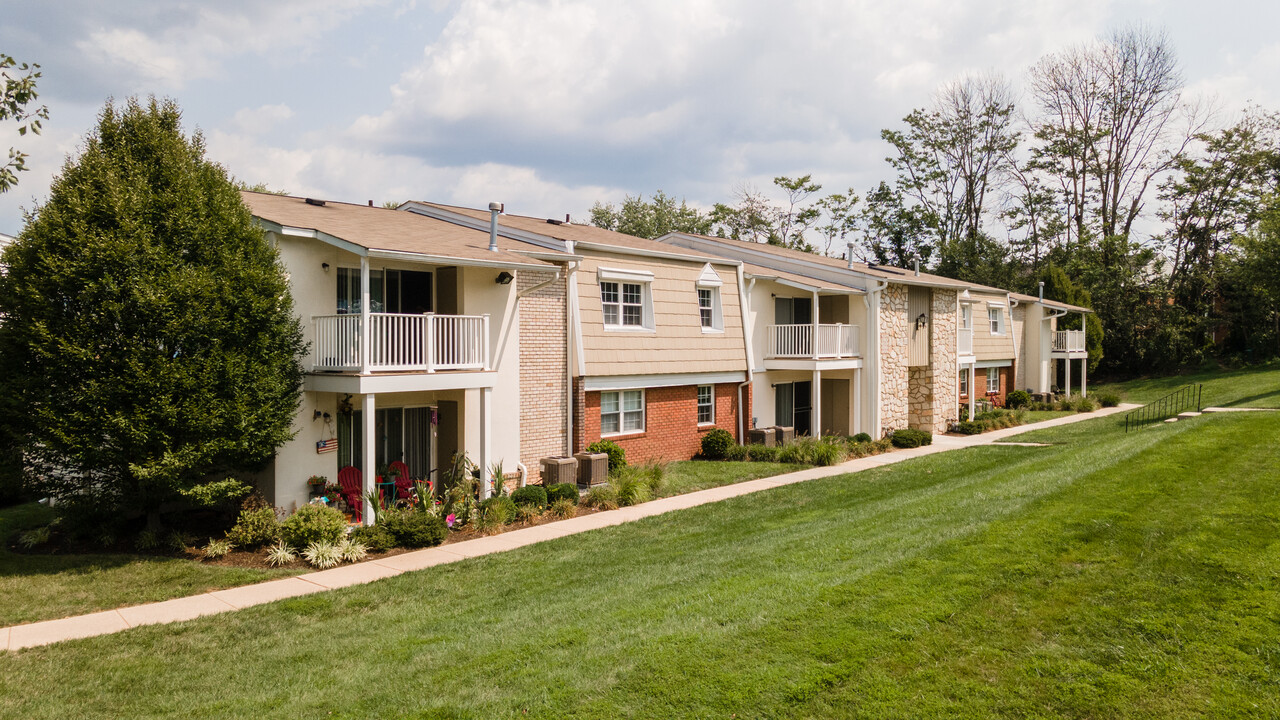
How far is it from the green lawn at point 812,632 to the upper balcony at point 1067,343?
28.7m

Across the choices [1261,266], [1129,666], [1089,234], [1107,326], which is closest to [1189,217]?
[1089,234]

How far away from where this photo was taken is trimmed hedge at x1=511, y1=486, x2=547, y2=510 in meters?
14.2

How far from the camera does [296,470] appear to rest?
1291 cm

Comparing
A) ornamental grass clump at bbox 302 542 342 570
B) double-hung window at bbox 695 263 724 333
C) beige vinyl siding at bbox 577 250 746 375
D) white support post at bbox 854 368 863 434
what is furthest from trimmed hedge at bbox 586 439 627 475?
white support post at bbox 854 368 863 434

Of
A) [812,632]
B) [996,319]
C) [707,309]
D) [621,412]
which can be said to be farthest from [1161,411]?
[812,632]

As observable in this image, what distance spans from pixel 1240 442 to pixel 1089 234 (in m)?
38.8

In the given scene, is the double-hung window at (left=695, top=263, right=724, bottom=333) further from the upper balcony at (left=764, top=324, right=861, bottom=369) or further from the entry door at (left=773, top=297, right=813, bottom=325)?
the entry door at (left=773, top=297, right=813, bottom=325)

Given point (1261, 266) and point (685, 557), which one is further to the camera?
point (1261, 266)

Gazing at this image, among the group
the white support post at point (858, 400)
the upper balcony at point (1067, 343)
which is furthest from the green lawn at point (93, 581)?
the upper balcony at point (1067, 343)

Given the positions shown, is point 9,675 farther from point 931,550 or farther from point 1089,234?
point 1089,234

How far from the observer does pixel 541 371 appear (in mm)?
16531

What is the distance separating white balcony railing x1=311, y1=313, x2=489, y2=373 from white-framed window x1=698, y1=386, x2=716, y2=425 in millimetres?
7925

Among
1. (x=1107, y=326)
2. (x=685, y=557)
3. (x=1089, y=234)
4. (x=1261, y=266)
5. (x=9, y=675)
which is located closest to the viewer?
(x=9, y=675)

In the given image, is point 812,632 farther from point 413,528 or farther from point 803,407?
point 803,407
